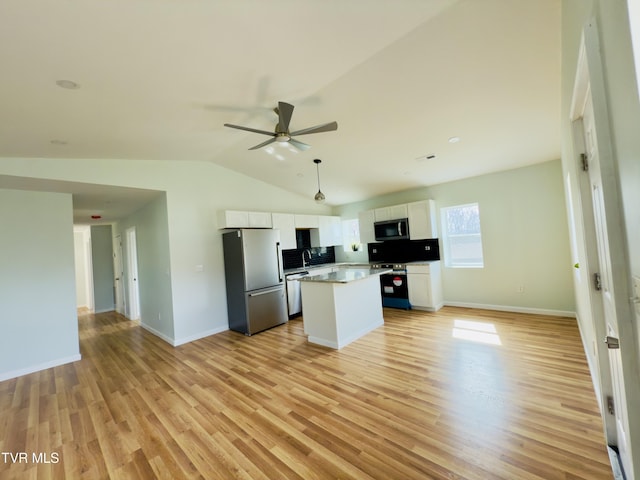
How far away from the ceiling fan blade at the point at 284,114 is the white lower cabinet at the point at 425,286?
360 centimetres

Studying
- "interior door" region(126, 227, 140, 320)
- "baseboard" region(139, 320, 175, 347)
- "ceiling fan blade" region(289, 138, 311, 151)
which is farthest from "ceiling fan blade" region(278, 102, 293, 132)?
"interior door" region(126, 227, 140, 320)

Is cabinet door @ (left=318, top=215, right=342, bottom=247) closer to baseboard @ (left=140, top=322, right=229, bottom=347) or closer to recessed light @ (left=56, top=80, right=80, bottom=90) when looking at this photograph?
baseboard @ (left=140, top=322, right=229, bottom=347)

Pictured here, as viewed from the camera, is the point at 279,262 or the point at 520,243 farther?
the point at 279,262

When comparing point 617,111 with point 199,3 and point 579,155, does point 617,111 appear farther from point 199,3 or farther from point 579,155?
point 199,3

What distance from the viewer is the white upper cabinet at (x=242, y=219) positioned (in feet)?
15.1

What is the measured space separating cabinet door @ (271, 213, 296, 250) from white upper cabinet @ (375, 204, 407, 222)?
1.83 m

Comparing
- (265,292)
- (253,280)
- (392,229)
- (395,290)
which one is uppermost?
(392,229)

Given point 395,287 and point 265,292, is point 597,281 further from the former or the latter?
point 265,292

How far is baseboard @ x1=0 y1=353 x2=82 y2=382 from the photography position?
3.37 metres

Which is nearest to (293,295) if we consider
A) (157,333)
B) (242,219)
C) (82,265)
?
(242,219)

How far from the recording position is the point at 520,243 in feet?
14.5

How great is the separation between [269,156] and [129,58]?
2557 millimetres

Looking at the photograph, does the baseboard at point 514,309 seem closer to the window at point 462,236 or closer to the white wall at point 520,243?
the white wall at point 520,243

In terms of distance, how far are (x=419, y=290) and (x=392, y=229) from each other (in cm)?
134
